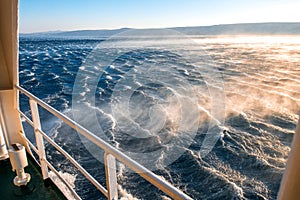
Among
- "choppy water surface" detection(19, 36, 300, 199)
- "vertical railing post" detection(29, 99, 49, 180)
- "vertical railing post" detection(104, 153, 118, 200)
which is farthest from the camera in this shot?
"choppy water surface" detection(19, 36, 300, 199)

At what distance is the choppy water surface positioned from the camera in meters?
3.58

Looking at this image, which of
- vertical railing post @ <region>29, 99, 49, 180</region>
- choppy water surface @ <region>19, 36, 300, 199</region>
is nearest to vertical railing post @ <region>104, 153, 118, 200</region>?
vertical railing post @ <region>29, 99, 49, 180</region>

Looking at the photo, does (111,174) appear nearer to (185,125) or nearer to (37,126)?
(37,126)

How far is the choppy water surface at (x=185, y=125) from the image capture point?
3.58 m

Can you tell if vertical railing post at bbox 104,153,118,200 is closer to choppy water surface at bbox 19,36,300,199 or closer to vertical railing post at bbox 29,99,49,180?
vertical railing post at bbox 29,99,49,180

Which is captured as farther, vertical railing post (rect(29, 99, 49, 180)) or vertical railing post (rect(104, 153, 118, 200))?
vertical railing post (rect(29, 99, 49, 180))

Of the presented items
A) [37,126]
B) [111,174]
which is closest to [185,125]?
[37,126]

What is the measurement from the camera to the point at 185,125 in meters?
5.61

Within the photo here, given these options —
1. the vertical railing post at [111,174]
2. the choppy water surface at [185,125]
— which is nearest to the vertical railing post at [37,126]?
the vertical railing post at [111,174]

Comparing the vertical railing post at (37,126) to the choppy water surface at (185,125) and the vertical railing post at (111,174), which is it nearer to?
the vertical railing post at (111,174)

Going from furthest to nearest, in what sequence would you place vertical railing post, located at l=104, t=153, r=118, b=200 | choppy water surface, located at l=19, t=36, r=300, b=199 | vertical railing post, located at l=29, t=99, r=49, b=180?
choppy water surface, located at l=19, t=36, r=300, b=199
vertical railing post, located at l=29, t=99, r=49, b=180
vertical railing post, located at l=104, t=153, r=118, b=200

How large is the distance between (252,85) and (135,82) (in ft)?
15.4

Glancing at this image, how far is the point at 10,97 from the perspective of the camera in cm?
169

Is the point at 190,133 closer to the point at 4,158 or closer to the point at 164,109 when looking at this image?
the point at 164,109
